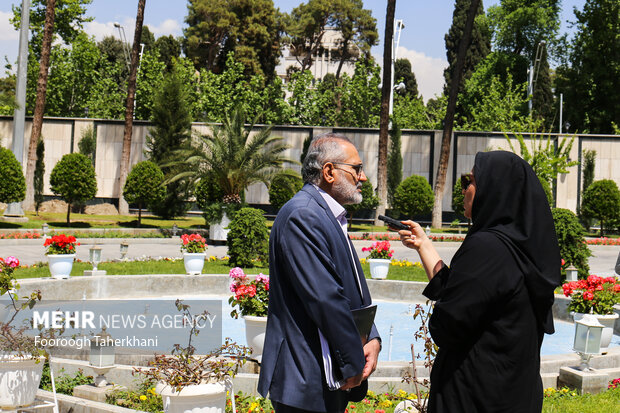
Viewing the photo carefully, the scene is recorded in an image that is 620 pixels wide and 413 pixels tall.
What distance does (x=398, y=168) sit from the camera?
96.5 ft

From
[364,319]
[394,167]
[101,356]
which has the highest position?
[394,167]

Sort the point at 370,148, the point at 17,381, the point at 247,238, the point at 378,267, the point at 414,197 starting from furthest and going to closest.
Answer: the point at 370,148 → the point at 414,197 → the point at 247,238 → the point at 378,267 → the point at 17,381

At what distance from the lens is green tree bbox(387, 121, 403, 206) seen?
29.4 m

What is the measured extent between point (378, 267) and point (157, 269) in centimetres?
469

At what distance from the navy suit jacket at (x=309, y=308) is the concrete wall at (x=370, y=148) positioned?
26912mm

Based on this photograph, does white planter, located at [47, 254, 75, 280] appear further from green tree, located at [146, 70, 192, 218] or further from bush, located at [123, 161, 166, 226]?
green tree, located at [146, 70, 192, 218]

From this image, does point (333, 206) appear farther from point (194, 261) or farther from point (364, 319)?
point (194, 261)

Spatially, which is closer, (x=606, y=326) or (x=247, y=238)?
(x=606, y=326)

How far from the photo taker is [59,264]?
10.8m

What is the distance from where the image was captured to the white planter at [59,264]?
35.1ft

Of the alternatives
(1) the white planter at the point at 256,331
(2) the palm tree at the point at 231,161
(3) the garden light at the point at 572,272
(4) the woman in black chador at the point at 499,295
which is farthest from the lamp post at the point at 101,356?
(2) the palm tree at the point at 231,161

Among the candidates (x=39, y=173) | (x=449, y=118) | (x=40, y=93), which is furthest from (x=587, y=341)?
(x=39, y=173)

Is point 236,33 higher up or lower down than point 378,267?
higher up

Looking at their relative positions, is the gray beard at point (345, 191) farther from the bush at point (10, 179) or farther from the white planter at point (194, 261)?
the bush at point (10, 179)
